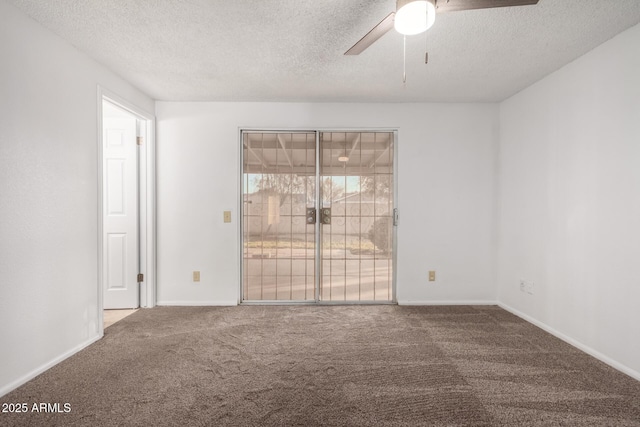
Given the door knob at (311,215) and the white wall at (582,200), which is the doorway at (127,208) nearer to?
the door knob at (311,215)

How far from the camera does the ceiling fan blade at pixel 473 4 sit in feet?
4.33

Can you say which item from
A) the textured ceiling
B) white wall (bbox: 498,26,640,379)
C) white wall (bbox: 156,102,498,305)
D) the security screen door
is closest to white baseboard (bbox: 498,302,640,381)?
white wall (bbox: 498,26,640,379)

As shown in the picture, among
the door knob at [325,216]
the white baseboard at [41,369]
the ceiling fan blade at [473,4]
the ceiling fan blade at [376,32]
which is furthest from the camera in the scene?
the door knob at [325,216]

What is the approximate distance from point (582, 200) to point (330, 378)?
242 centimetres

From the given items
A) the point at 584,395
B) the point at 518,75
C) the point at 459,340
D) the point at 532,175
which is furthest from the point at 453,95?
the point at 584,395

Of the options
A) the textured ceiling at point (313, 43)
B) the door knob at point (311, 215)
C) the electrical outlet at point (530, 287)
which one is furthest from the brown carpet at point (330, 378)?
the textured ceiling at point (313, 43)

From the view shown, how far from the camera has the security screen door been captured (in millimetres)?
3473

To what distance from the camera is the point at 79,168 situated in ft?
7.63

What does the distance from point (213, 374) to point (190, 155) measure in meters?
2.37

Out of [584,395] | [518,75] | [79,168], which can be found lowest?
[584,395]

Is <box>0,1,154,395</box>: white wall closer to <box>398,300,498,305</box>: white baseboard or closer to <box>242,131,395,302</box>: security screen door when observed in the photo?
<box>242,131,395,302</box>: security screen door

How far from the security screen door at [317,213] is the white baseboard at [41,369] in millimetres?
1506

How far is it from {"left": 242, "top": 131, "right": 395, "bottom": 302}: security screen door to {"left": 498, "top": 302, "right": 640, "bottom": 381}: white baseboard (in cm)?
132

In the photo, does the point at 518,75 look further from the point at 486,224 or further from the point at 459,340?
the point at 459,340
